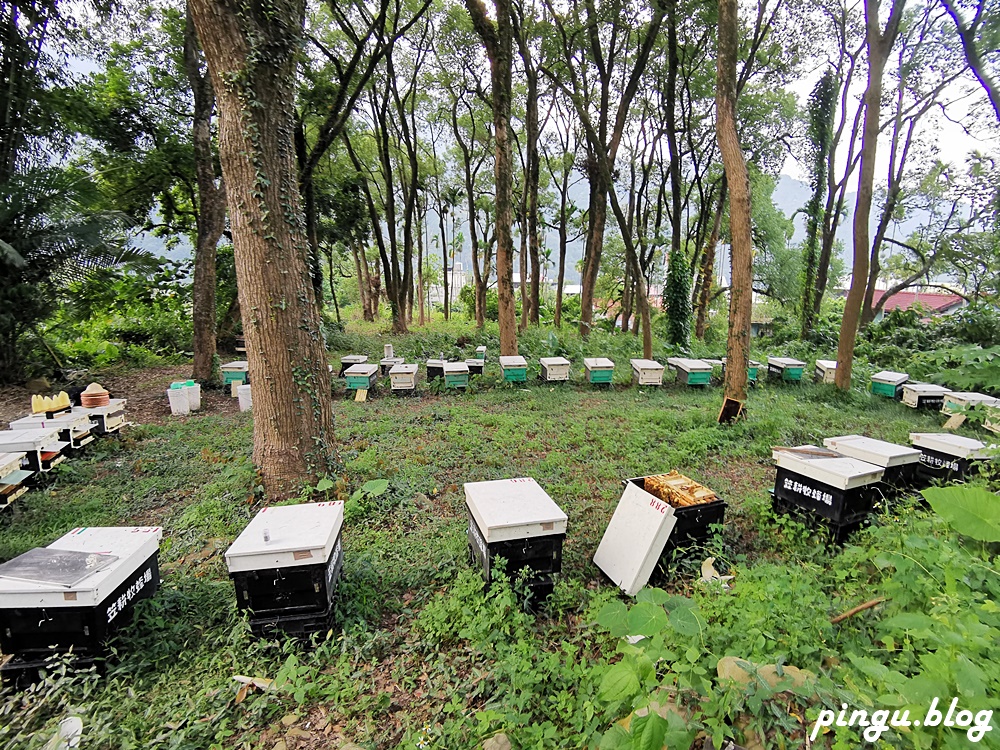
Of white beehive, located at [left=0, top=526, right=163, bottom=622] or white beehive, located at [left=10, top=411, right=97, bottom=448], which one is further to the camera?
white beehive, located at [left=10, top=411, right=97, bottom=448]

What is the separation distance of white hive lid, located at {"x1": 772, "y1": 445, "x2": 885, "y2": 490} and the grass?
0.46m

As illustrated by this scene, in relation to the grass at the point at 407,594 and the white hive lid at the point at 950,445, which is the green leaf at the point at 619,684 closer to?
the grass at the point at 407,594

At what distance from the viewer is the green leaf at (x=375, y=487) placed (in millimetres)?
4668

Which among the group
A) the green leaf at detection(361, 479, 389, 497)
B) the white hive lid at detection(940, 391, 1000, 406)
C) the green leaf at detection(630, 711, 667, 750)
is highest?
the green leaf at detection(630, 711, 667, 750)

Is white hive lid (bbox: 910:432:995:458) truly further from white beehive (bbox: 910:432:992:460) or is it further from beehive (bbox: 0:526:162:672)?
beehive (bbox: 0:526:162:672)

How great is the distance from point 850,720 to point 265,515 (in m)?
3.19

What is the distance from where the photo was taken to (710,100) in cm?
1570

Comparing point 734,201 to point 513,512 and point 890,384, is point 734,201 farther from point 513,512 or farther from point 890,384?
point 513,512

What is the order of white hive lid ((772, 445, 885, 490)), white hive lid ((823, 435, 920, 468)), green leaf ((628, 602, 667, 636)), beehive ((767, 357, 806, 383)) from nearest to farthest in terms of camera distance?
green leaf ((628, 602, 667, 636)), white hive lid ((772, 445, 885, 490)), white hive lid ((823, 435, 920, 468)), beehive ((767, 357, 806, 383))

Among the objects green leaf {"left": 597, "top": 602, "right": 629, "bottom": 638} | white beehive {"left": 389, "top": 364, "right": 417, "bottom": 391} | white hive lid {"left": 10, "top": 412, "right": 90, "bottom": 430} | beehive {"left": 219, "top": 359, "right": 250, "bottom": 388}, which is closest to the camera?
green leaf {"left": 597, "top": 602, "right": 629, "bottom": 638}

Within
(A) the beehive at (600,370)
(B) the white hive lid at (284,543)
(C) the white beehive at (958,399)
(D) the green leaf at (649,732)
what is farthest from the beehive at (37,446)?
(C) the white beehive at (958,399)

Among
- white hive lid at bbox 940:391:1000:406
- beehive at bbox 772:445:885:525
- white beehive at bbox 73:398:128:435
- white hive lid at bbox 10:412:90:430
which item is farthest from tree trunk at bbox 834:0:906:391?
white beehive at bbox 73:398:128:435

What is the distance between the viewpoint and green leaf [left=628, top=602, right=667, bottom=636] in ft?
6.63

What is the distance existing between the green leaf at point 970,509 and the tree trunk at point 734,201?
19.1 feet
